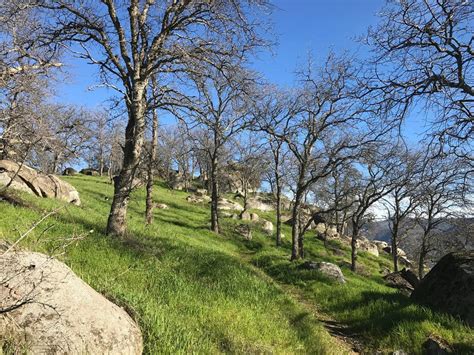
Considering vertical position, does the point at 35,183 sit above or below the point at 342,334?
above

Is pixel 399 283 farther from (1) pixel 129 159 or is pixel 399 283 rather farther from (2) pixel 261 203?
(2) pixel 261 203

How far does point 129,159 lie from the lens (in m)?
10.1

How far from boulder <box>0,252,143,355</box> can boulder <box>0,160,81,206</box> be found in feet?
41.5

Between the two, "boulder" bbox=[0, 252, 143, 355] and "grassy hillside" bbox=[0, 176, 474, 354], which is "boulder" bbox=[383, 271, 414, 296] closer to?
"grassy hillside" bbox=[0, 176, 474, 354]

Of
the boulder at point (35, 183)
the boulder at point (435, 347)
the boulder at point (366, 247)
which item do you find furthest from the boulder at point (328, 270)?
the boulder at point (366, 247)

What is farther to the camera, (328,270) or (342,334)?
(328,270)

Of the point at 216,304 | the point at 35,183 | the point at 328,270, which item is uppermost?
the point at 35,183

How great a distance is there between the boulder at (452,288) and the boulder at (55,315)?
7390 millimetres

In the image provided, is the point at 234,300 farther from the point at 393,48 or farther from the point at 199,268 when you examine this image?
the point at 393,48

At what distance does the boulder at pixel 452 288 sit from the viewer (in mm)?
8195

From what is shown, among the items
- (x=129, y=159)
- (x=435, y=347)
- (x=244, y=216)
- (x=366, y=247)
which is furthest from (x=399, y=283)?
(x=366, y=247)

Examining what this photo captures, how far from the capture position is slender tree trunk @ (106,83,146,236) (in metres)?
10.1

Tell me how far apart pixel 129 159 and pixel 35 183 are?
10196 mm

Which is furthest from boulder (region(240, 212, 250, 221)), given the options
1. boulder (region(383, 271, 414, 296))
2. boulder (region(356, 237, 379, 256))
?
boulder (region(383, 271, 414, 296))
